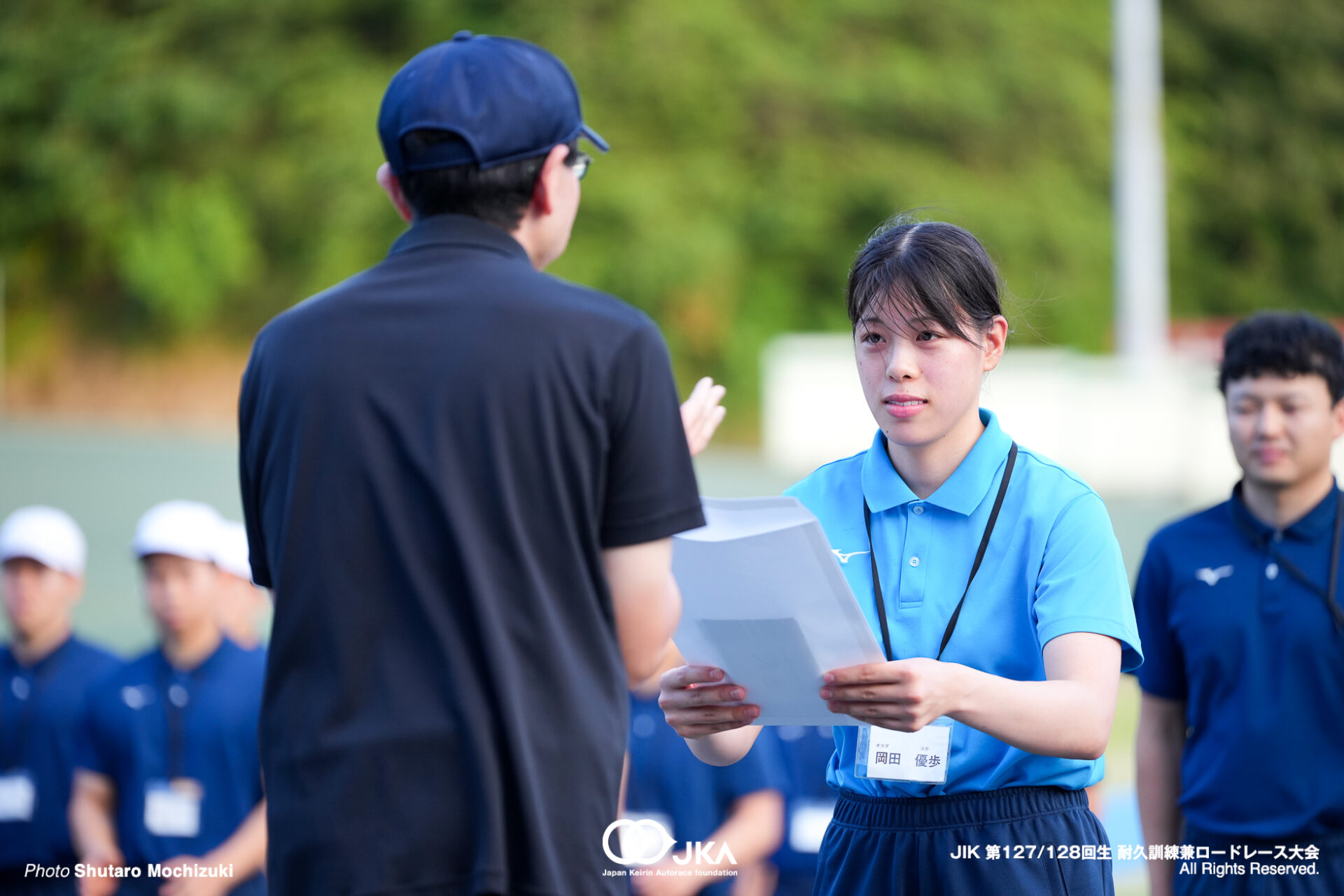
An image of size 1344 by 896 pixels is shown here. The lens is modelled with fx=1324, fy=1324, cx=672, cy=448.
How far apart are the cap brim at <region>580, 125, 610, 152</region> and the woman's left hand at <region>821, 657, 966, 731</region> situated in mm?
796

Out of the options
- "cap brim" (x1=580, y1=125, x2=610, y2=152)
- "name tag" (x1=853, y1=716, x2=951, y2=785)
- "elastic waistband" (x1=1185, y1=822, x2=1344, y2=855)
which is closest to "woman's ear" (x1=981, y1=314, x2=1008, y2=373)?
"name tag" (x1=853, y1=716, x2=951, y2=785)

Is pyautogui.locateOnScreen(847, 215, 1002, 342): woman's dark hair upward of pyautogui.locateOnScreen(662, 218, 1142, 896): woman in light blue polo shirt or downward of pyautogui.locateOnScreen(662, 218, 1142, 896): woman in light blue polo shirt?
upward

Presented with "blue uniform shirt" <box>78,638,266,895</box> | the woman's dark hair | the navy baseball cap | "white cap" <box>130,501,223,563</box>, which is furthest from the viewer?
"white cap" <box>130,501,223,563</box>

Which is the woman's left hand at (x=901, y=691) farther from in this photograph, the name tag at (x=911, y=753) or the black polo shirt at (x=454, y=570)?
the black polo shirt at (x=454, y=570)

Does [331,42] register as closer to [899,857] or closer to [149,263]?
[149,263]

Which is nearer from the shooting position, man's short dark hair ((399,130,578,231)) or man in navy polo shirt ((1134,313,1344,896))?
man's short dark hair ((399,130,578,231))

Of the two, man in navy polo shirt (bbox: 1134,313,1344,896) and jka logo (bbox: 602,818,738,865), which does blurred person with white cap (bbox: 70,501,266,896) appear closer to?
jka logo (bbox: 602,818,738,865)

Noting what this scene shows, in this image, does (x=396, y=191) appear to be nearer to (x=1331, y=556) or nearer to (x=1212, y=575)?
(x=1212, y=575)

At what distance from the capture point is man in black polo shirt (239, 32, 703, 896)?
5.23 feet

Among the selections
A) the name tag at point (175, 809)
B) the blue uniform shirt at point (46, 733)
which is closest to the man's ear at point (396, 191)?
the name tag at point (175, 809)

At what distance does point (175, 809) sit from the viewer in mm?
4156

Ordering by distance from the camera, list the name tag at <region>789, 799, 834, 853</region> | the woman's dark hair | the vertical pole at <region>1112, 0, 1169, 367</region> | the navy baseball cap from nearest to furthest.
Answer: the navy baseball cap
the woman's dark hair
the name tag at <region>789, 799, 834, 853</region>
the vertical pole at <region>1112, 0, 1169, 367</region>

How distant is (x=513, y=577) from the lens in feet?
5.28

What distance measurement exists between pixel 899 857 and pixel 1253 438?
153 cm
